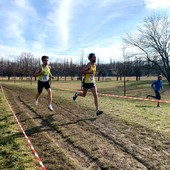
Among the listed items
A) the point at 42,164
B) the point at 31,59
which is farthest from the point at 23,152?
the point at 31,59

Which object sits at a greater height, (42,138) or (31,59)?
(31,59)

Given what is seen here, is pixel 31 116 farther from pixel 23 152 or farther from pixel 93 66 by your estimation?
pixel 23 152

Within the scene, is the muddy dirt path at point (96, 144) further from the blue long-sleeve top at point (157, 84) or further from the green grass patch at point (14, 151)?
the blue long-sleeve top at point (157, 84)

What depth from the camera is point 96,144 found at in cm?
605

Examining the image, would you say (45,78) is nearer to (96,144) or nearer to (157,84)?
(96,144)

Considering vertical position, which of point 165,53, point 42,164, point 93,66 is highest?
point 165,53

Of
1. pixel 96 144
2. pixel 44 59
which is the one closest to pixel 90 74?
pixel 44 59

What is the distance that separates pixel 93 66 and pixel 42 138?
3426mm

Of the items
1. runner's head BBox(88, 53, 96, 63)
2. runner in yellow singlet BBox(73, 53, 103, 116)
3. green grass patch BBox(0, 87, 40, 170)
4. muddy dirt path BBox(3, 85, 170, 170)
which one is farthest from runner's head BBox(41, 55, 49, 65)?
green grass patch BBox(0, 87, 40, 170)

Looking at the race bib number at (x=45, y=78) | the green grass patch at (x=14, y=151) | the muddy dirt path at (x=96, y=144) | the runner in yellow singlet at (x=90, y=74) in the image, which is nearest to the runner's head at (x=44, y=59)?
the race bib number at (x=45, y=78)

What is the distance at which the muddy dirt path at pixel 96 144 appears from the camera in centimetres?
491

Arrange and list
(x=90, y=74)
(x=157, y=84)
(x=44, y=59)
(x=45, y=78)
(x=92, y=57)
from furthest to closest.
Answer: (x=157, y=84), (x=45, y=78), (x=44, y=59), (x=90, y=74), (x=92, y=57)

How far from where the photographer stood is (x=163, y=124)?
26.6ft

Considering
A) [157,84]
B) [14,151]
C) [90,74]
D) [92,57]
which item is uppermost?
[92,57]
